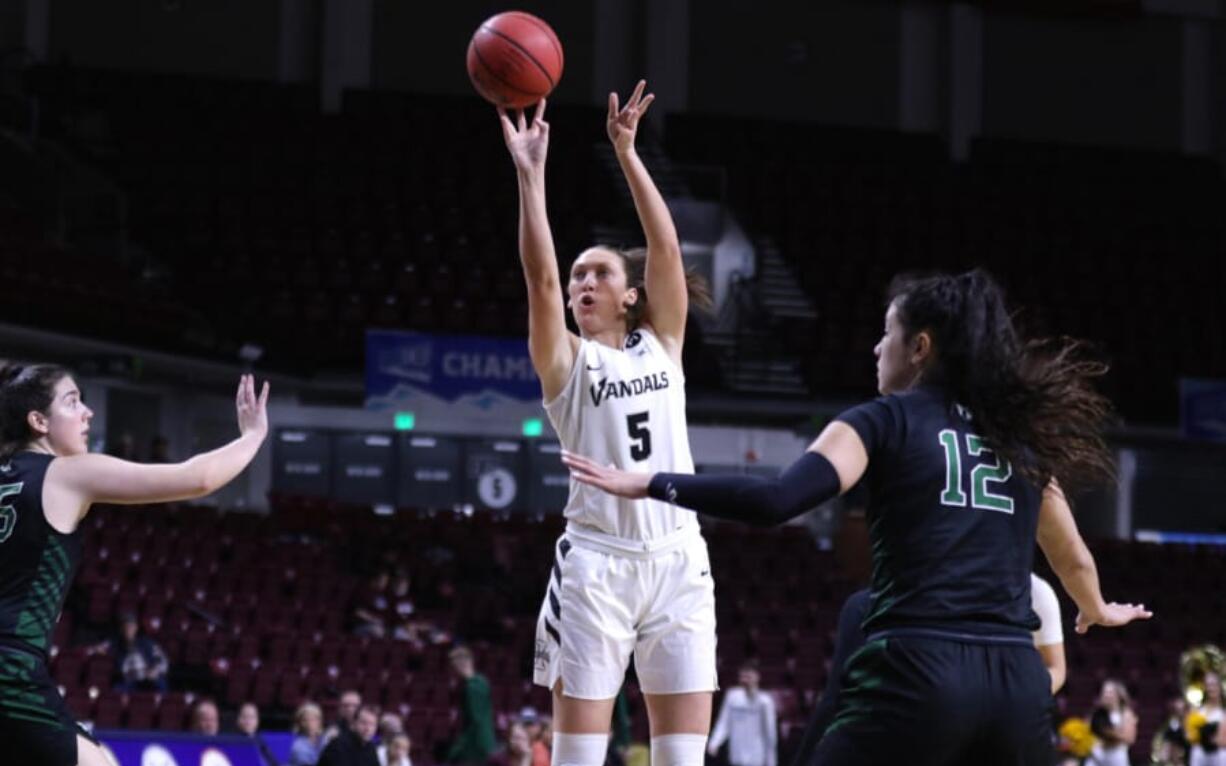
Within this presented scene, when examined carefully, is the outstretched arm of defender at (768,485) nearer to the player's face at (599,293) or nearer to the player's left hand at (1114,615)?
the player's left hand at (1114,615)

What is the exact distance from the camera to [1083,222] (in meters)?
27.9

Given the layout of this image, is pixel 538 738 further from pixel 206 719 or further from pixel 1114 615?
pixel 1114 615

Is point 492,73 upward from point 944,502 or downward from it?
upward

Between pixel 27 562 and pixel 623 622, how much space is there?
1.69 metres

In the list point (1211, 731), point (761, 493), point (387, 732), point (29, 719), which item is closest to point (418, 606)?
point (387, 732)

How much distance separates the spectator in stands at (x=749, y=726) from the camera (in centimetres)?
1611

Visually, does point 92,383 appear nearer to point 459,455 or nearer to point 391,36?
point 459,455

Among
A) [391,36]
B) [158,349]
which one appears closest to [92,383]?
[158,349]

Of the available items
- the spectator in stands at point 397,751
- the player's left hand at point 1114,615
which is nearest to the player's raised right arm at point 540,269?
the player's left hand at point 1114,615

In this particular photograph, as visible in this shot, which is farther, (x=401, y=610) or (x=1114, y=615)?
(x=401, y=610)

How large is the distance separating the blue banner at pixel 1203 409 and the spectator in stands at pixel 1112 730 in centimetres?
1196

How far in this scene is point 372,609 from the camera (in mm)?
18188

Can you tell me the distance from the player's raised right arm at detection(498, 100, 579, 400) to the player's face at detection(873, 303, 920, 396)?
4.67 feet

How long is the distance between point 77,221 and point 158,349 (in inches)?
150
